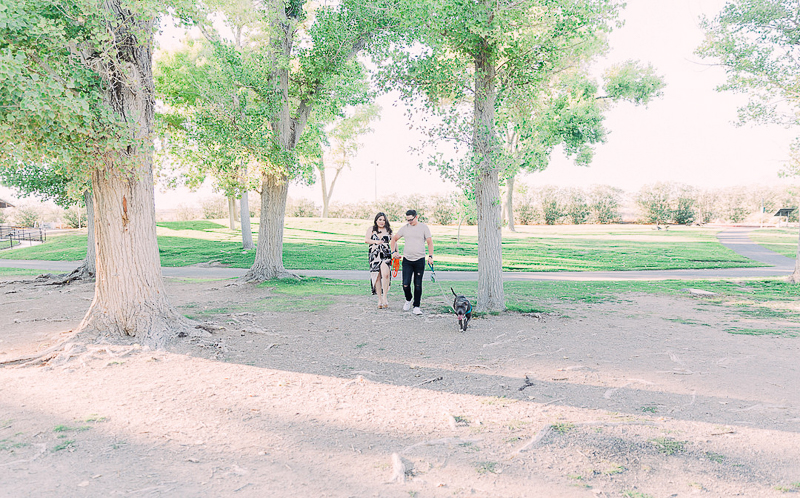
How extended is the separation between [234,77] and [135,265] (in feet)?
18.6

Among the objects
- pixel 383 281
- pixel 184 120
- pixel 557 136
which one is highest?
pixel 184 120

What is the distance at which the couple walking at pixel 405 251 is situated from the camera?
26.3 feet

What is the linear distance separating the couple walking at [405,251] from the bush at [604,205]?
32314 mm

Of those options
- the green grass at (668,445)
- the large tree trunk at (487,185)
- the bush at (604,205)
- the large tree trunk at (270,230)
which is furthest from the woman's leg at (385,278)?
the bush at (604,205)

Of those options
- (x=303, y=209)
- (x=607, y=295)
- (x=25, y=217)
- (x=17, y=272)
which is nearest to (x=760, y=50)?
(x=607, y=295)

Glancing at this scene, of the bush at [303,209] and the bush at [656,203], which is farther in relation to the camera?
the bush at [303,209]

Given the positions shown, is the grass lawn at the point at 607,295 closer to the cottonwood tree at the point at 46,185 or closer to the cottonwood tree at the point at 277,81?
the cottonwood tree at the point at 277,81

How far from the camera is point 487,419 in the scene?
4008mm

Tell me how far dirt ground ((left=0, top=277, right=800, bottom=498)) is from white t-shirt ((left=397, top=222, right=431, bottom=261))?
1.28 m

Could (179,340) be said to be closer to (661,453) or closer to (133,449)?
Result: (133,449)

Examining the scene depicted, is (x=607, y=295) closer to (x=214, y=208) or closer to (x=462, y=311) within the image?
(x=462, y=311)

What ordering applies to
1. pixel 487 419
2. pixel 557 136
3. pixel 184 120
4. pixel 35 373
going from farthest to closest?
pixel 184 120 < pixel 557 136 < pixel 35 373 < pixel 487 419

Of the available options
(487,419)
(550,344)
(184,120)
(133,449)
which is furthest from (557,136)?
(184,120)

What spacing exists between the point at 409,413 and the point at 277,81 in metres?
9.32
